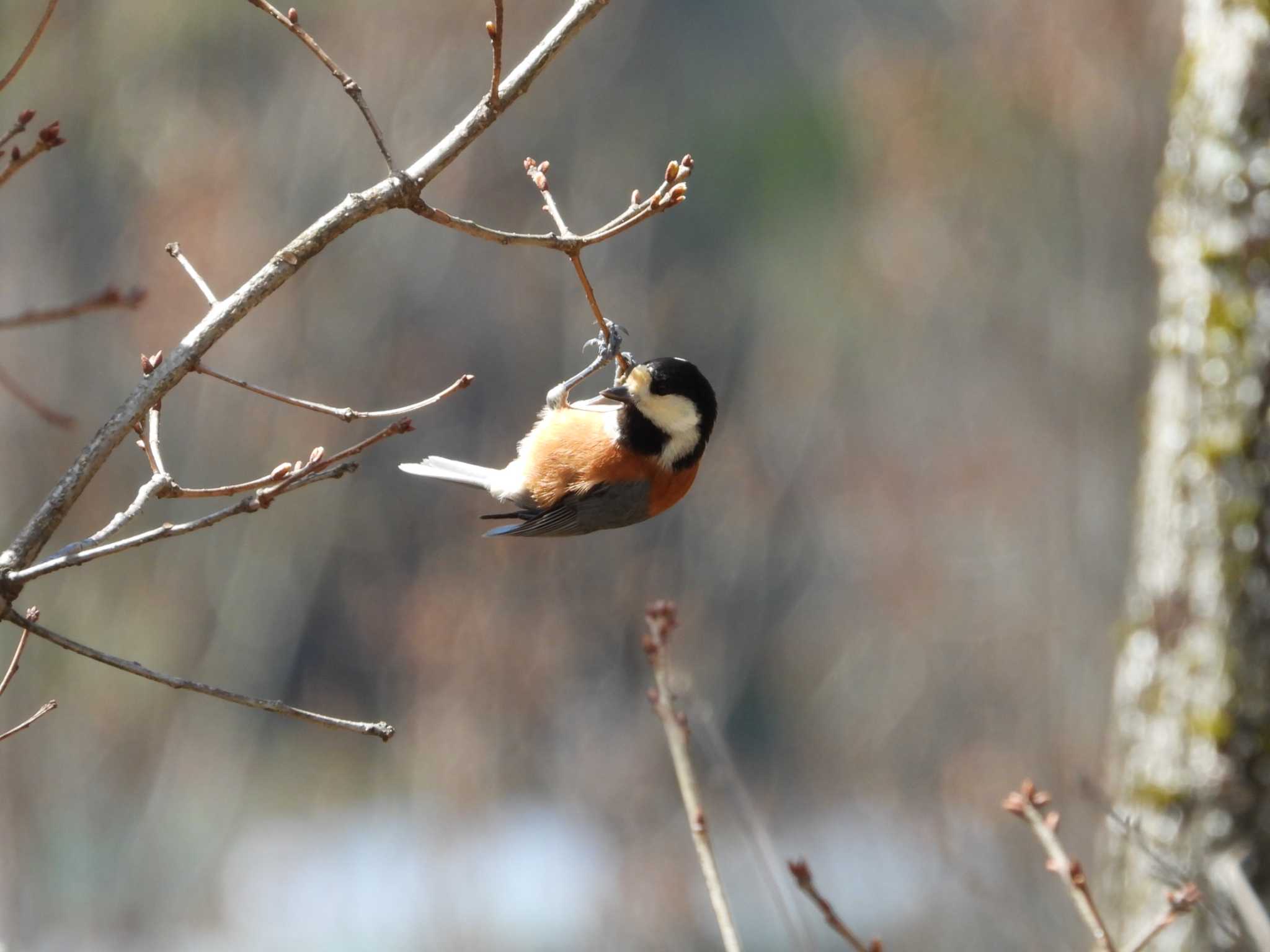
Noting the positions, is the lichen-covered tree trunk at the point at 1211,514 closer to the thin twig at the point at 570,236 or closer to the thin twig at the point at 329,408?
the thin twig at the point at 570,236

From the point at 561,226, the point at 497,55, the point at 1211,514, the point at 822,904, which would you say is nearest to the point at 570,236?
the point at 561,226

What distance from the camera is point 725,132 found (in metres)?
14.7

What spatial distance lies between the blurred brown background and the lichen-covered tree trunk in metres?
2.54

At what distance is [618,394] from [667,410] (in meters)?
0.15

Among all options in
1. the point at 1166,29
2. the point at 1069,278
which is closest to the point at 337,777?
the point at 1069,278

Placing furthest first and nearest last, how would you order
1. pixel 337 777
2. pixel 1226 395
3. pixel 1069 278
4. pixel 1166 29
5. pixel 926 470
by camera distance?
1. pixel 337 777
2. pixel 926 470
3. pixel 1069 278
4. pixel 1166 29
5. pixel 1226 395

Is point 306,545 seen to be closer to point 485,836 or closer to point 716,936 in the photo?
point 485,836

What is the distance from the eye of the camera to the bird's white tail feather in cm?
315

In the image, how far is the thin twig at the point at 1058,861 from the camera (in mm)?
1910

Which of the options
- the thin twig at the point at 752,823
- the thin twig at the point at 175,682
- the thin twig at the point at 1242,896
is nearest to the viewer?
the thin twig at the point at 175,682

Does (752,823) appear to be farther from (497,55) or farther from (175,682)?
(497,55)

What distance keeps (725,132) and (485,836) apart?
907cm

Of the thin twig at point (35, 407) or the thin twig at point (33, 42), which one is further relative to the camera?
the thin twig at point (35, 407)

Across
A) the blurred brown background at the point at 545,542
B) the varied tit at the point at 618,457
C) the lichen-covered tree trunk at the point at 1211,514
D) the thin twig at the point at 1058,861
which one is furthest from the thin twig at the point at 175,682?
the blurred brown background at the point at 545,542
